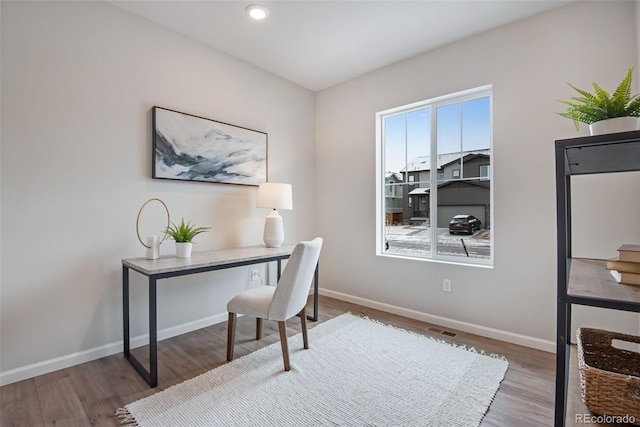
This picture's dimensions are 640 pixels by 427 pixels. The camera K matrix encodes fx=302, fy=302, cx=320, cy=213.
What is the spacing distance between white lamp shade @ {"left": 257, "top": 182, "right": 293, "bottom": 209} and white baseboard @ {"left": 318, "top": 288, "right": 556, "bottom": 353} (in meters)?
1.41

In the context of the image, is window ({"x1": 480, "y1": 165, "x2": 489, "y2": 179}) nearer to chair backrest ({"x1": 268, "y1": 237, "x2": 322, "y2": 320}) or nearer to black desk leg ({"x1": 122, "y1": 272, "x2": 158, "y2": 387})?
chair backrest ({"x1": 268, "y1": 237, "x2": 322, "y2": 320})

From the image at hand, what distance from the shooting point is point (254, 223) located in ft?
10.4

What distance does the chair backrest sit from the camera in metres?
1.94

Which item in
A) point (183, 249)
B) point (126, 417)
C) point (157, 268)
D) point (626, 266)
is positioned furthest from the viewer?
point (183, 249)

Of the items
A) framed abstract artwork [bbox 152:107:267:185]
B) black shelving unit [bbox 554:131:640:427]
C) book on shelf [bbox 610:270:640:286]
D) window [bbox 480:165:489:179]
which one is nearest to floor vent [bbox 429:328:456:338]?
window [bbox 480:165:489:179]

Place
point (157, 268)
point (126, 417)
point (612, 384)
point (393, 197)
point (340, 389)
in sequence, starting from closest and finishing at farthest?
point (612, 384) < point (126, 417) < point (340, 389) < point (157, 268) < point (393, 197)

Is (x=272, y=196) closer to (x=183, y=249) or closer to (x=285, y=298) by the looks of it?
(x=183, y=249)

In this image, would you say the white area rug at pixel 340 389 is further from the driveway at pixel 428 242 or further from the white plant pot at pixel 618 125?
the white plant pot at pixel 618 125

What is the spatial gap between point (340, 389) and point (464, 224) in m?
1.86

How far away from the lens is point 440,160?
9.64 ft

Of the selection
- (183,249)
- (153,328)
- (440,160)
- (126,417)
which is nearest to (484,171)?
(440,160)

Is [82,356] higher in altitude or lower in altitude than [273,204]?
lower

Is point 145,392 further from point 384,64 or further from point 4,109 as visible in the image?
point 384,64

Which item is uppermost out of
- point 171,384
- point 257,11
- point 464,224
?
point 257,11
